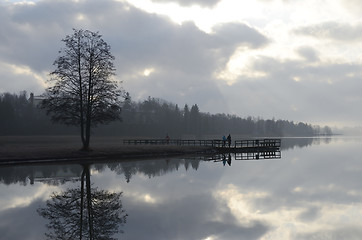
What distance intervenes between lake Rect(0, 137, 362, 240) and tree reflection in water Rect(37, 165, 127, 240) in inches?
1.3

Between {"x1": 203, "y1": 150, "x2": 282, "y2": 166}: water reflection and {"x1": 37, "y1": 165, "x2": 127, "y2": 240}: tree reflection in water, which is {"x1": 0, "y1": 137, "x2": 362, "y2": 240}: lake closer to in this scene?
{"x1": 37, "y1": 165, "x2": 127, "y2": 240}: tree reflection in water

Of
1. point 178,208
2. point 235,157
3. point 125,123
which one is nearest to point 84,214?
point 178,208

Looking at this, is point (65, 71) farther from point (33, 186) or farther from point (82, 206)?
point (82, 206)

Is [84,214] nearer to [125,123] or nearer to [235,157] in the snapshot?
[235,157]

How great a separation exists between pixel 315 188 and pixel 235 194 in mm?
5666

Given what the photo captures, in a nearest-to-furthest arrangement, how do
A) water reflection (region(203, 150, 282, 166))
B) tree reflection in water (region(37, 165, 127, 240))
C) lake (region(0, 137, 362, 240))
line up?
tree reflection in water (region(37, 165, 127, 240)), lake (region(0, 137, 362, 240)), water reflection (region(203, 150, 282, 166))

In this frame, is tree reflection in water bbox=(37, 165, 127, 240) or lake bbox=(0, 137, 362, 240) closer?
tree reflection in water bbox=(37, 165, 127, 240)

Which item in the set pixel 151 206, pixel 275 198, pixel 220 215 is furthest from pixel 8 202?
pixel 275 198

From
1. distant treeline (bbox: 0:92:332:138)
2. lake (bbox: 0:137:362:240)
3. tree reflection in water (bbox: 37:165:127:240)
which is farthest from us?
distant treeline (bbox: 0:92:332:138)

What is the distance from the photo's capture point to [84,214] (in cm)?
1238

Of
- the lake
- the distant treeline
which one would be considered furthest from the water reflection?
the distant treeline

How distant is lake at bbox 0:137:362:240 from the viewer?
10.5 m

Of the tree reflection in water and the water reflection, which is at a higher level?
the tree reflection in water

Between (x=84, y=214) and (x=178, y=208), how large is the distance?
3788 mm
